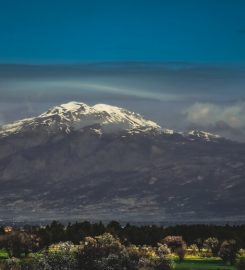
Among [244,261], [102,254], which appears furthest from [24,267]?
[244,261]

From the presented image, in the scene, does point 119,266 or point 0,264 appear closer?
point 0,264

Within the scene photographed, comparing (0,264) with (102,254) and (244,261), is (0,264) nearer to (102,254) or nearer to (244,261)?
(102,254)

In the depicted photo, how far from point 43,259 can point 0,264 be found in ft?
32.8

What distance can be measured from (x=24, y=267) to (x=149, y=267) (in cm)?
2988

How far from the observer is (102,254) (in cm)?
19838

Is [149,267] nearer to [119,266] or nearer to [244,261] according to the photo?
[119,266]

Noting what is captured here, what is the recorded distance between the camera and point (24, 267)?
18212 cm

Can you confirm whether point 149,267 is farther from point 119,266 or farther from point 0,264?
point 0,264

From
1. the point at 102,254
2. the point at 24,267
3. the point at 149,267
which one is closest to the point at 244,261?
the point at 149,267

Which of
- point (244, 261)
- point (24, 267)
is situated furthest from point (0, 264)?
point (244, 261)

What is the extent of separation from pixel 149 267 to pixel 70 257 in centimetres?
1872

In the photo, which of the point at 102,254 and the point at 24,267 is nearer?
the point at 24,267

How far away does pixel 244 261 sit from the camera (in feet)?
591

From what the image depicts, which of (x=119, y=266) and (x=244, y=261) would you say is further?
(x=119, y=266)
